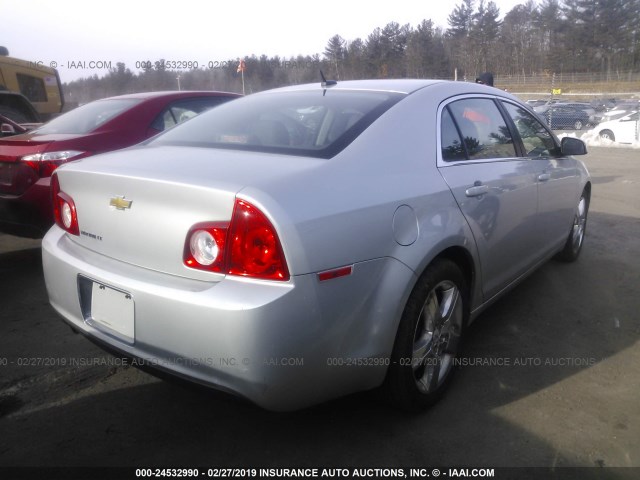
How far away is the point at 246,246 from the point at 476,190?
4.61 feet

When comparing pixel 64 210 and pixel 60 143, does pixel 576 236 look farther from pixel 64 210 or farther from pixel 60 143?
pixel 60 143

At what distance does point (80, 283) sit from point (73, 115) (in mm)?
3451

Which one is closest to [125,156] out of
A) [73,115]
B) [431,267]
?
[431,267]

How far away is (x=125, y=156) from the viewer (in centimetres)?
252

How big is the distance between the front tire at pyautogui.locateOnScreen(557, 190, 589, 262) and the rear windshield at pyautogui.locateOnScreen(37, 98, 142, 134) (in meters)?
4.09

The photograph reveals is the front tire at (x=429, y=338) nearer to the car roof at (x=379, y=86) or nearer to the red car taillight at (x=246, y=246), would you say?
the red car taillight at (x=246, y=246)

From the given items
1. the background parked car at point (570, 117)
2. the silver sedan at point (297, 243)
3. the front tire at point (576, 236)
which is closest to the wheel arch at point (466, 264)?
the silver sedan at point (297, 243)

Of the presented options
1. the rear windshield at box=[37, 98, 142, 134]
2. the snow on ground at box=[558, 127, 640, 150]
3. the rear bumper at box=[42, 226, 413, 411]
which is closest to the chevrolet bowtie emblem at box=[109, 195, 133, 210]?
the rear bumper at box=[42, 226, 413, 411]

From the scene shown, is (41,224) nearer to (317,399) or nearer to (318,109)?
(318,109)

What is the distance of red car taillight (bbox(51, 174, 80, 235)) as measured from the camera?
8.15 feet

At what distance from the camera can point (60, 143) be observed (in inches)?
170

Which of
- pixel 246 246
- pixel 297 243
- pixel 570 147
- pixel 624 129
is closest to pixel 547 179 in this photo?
pixel 570 147

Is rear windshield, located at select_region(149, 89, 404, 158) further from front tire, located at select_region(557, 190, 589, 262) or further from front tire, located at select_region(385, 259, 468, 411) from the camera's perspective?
front tire, located at select_region(557, 190, 589, 262)

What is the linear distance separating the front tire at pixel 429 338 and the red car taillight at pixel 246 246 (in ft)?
2.30
